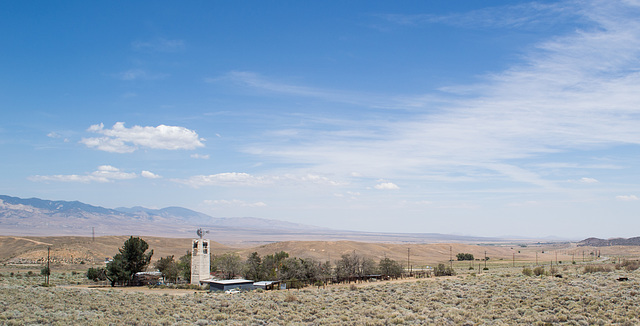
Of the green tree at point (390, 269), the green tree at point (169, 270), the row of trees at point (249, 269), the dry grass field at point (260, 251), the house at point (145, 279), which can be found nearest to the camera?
the row of trees at point (249, 269)

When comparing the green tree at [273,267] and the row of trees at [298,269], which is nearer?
the row of trees at [298,269]

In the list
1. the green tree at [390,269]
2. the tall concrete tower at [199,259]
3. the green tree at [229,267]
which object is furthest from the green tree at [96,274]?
the green tree at [390,269]

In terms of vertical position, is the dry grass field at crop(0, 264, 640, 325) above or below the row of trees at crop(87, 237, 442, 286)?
above

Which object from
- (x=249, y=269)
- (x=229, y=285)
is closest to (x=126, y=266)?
(x=249, y=269)

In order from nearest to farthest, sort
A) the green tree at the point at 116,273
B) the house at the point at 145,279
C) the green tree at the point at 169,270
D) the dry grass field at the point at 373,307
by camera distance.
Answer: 1. the dry grass field at the point at 373,307
2. the green tree at the point at 116,273
3. the house at the point at 145,279
4. the green tree at the point at 169,270

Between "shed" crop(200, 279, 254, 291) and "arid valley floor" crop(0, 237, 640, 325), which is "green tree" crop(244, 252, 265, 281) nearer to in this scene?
"shed" crop(200, 279, 254, 291)

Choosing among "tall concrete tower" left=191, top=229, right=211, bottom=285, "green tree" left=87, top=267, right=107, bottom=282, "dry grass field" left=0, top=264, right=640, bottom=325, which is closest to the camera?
"dry grass field" left=0, top=264, right=640, bottom=325

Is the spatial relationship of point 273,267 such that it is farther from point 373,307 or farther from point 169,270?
point 373,307

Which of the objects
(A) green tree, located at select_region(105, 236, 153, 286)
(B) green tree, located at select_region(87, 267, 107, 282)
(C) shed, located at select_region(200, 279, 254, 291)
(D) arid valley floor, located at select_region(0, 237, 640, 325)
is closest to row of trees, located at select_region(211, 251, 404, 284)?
(C) shed, located at select_region(200, 279, 254, 291)

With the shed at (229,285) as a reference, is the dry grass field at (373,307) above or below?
above

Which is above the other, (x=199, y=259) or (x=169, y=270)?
(x=199, y=259)

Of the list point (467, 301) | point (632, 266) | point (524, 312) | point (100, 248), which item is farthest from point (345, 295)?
point (100, 248)

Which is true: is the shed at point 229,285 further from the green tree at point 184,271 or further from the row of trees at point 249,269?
the green tree at point 184,271

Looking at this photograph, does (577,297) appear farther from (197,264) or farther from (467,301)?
(197,264)
